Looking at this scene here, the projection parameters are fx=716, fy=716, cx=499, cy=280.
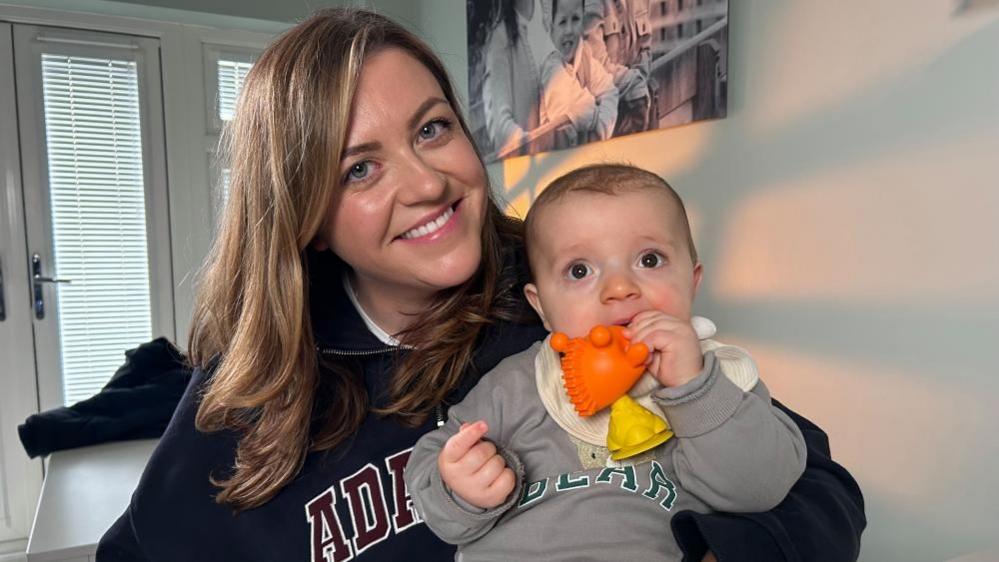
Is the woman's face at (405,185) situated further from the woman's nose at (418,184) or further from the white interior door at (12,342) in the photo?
the white interior door at (12,342)

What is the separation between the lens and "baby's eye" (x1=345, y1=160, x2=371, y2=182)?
1.06 metres

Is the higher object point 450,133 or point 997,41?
point 997,41

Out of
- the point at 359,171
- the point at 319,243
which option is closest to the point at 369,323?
the point at 319,243

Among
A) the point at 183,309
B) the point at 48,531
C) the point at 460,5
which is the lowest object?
the point at 48,531

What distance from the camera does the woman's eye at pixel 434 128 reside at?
42.8 inches

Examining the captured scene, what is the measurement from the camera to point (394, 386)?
3.77ft

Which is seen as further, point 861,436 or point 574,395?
point 861,436

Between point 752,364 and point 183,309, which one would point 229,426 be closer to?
point 752,364

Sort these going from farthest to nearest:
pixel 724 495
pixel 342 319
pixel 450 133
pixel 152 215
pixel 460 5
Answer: pixel 152 215 < pixel 460 5 < pixel 342 319 < pixel 450 133 < pixel 724 495

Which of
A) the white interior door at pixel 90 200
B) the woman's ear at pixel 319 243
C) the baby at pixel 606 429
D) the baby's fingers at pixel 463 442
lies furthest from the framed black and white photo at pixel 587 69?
the white interior door at pixel 90 200

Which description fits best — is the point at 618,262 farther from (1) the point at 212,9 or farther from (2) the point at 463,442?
(1) the point at 212,9

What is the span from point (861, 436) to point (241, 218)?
126 centimetres

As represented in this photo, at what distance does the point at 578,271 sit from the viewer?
36.9 inches

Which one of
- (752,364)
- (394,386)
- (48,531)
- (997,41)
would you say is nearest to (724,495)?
(752,364)
